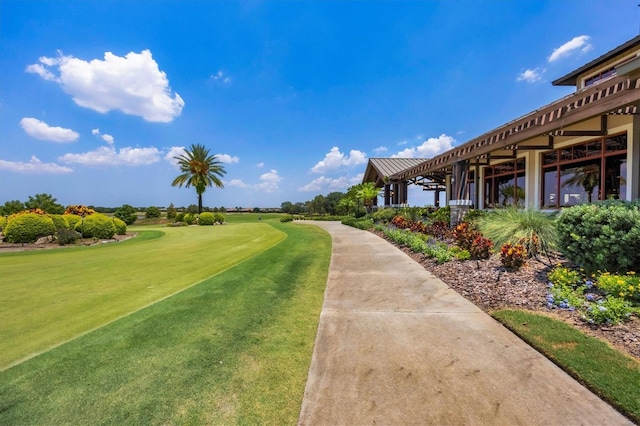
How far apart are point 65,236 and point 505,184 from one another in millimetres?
22134

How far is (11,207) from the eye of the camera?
20969 mm

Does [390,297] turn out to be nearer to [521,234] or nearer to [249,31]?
[521,234]

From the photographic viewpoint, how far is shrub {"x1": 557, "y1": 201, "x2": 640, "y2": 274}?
15.1 ft

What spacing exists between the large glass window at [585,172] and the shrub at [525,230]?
292cm

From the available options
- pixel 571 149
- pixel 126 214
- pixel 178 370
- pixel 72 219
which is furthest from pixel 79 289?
pixel 126 214

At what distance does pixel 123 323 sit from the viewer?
408 centimetres

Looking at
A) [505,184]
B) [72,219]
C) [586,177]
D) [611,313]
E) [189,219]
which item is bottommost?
[611,313]

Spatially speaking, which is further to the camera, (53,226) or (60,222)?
(60,222)

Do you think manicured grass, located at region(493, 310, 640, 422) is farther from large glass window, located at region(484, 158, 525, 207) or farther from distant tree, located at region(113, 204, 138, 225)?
distant tree, located at region(113, 204, 138, 225)

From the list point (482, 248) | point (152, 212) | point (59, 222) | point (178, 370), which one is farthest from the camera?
point (152, 212)

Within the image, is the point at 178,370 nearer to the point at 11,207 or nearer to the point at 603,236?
the point at 603,236

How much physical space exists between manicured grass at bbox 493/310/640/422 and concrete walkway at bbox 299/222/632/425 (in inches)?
4.0

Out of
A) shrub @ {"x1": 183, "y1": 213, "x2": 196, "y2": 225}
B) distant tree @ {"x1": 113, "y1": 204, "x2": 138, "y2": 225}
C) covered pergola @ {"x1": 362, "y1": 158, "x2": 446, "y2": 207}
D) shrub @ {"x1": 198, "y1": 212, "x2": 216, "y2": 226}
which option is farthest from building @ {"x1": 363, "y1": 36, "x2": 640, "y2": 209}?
distant tree @ {"x1": 113, "y1": 204, "x2": 138, "y2": 225}

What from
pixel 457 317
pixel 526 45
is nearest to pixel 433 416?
pixel 457 317
